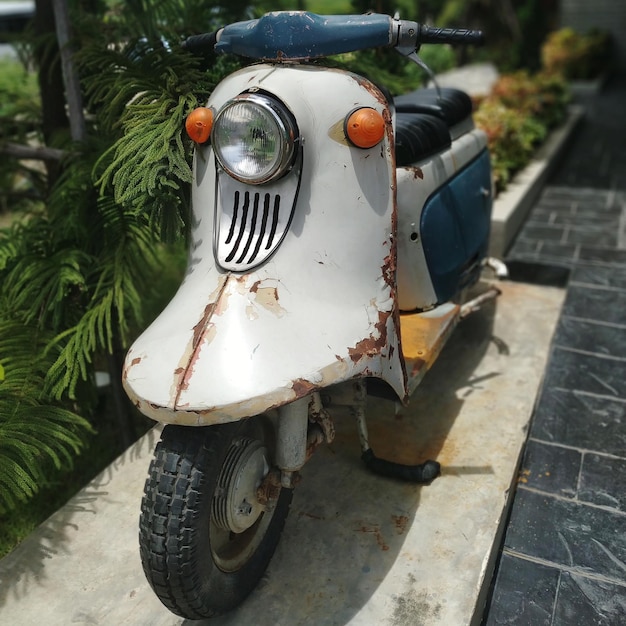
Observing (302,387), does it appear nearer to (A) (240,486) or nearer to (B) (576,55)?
(A) (240,486)

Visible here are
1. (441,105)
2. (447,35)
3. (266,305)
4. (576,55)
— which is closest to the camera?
(266,305)

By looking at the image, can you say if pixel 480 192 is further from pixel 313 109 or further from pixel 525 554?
pixel 525 554

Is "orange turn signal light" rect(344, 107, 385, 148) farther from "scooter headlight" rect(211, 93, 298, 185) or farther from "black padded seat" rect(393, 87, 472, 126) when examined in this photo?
"black padded seat" rect(393, 87, 472, 126)

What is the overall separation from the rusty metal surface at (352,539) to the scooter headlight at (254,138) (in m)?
1.16

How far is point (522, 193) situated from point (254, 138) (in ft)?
11.5

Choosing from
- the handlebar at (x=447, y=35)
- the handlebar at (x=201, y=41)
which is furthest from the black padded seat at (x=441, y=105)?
the handlebar at (x=201, y=41)

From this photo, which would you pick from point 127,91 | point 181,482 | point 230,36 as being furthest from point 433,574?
point 127,91

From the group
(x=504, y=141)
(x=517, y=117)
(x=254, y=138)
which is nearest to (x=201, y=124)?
(x=254, y=138)

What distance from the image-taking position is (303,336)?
1.65m

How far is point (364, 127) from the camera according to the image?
1.77 metres

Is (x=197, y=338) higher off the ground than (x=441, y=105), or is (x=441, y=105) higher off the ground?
(x=441, y=105)

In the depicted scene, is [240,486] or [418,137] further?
[418,137]

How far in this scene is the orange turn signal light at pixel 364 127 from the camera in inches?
69.7

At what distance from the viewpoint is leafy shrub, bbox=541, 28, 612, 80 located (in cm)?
1011
